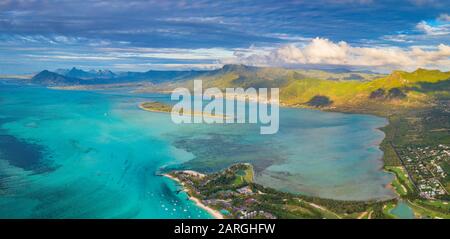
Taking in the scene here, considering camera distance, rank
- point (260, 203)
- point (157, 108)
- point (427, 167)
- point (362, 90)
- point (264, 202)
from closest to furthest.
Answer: point (260, 203) → point (264, 202) → point (427, 167) → point (157, 108) → point (362, 90)

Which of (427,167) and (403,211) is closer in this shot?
(403,211)

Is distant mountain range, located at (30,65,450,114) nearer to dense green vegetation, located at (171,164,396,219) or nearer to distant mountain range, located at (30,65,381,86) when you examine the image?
distant mountain range, located at (30,65,381,86)

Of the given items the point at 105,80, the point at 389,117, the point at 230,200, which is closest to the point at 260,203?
the point at 230,200

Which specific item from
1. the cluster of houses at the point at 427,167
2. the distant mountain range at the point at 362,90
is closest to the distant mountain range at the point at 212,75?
the distant mountain range at the point at 362,90

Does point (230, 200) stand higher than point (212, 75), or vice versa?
point (212, 75)

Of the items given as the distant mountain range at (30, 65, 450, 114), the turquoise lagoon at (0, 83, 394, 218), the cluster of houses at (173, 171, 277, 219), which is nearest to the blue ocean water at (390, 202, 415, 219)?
the turquoise lagoon at (0, 83, 394, 218)

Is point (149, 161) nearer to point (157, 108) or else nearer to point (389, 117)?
point (157, 108)

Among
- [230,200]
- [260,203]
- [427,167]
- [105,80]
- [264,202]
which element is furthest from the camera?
[105,80]
